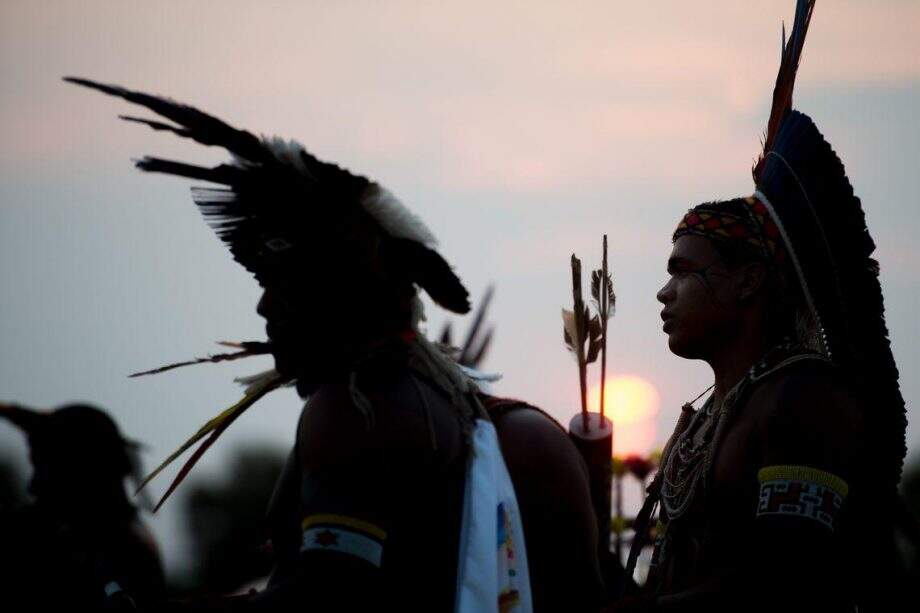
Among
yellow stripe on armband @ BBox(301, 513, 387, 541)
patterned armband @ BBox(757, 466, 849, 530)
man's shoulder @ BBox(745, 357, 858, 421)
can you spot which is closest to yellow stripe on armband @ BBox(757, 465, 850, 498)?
patterned armband @ BBox(757, 466, 849, 530)

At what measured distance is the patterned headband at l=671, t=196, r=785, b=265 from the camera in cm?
407

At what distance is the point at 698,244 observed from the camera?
4.15 meters

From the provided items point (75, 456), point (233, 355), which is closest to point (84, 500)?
point (75, 456)

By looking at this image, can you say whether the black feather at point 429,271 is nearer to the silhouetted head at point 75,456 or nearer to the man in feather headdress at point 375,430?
the man in feather headdress at point 375,430

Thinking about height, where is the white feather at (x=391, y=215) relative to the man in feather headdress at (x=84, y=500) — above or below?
above

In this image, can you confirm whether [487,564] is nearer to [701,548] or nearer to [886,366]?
[701,548]

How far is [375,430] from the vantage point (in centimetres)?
375

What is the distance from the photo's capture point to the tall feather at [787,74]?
432 centimetres

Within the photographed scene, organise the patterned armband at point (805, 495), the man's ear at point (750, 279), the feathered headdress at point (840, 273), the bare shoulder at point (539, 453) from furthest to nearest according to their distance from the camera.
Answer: the bare shoulder at point (539, 453) < the man's ear at point (750, 279) < the feathered headdress at point (840, 273) < the patterned armband at point (805, 495)

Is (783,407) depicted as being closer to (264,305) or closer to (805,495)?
(805,495)

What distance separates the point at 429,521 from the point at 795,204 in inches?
52.8

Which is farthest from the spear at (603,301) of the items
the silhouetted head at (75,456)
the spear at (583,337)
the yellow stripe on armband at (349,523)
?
the silhouetted head at (75,456)

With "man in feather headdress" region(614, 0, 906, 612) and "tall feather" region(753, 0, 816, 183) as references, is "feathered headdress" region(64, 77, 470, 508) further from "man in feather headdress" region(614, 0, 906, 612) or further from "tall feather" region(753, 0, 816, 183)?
"tall feather" region(753, 0, 816, 183)

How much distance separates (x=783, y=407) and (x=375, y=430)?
41.0 inches
